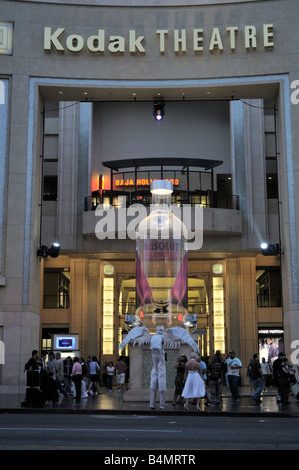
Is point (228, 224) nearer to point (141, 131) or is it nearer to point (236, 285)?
point (236, 285)

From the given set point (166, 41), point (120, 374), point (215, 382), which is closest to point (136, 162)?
point (166, 41)

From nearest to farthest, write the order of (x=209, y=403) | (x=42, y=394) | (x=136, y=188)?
(x=42, y=394) → (x=209, y=403) → (x=136, y=188)

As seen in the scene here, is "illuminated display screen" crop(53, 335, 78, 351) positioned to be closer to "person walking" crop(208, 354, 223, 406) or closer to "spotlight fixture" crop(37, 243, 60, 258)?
"spotlight fixture" crop(37, 243, 60, 258)

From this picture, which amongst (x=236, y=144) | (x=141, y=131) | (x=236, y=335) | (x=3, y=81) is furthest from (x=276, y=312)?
(x=3, y=81)

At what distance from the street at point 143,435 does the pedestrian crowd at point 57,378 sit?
4851 millimetres

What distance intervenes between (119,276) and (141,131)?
8795 millimetres

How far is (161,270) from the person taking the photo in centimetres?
2623

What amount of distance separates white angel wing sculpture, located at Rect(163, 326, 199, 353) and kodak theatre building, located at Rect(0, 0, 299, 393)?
4692 millimetres

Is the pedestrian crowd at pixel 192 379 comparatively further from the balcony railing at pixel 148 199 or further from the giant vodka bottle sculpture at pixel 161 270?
the balcony railing at pixel 148 199

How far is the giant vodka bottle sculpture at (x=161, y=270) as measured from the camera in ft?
80.4

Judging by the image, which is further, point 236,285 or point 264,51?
point 236,285

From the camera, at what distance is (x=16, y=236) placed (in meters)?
25.5

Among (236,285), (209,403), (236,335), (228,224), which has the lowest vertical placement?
(209,403)

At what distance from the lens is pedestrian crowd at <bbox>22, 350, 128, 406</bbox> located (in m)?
19.1
